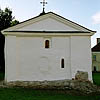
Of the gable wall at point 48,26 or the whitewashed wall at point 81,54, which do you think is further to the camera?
the gable wall at point 48,26

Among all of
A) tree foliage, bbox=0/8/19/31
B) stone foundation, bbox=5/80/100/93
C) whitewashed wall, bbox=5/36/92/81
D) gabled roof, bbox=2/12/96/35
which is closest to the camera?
stone foundation, bbox=5/80/100/93

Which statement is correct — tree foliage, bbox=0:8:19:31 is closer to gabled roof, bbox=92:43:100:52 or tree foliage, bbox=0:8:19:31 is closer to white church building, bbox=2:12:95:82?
white church building, bbox=2:12:95:82

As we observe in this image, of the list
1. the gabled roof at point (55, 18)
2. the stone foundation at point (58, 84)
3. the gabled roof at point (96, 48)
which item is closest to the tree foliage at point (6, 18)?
the gabled roof at point (55, 18)

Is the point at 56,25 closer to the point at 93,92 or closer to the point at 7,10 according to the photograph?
the point at 93,92

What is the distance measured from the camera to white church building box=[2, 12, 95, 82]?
16.7 meters

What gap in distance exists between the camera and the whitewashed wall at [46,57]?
16.7 metres

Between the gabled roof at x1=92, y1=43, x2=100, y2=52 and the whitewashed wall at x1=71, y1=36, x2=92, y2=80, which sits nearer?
the whitewashed wall at x1=71, y1=36, x2=92, y2=80

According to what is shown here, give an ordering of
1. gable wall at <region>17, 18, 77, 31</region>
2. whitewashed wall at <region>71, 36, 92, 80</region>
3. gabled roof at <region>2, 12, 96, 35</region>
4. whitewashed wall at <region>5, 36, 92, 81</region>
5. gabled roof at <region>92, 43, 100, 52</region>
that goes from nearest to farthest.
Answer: whitewashed wall at <region>5, 36, 92, 81</region> < whitewashed wall at <region>71, 36, 92, 80</region> < gabled roof at <region>2, 12, 96, 35</region> < gable wall at <region>17, 18, 77, 31</region> < gabled roof at <region>92, 43, 100, 52</region>

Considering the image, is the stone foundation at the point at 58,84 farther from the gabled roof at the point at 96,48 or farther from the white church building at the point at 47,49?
the gabled roof at the point at 96,48

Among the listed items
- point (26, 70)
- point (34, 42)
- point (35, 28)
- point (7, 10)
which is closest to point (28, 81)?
point (26, 70)

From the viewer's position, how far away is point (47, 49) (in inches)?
672

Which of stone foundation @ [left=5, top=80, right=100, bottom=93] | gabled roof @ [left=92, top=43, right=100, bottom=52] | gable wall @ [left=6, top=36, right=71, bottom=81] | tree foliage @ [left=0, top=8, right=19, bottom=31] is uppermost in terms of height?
tree foliage @ [left=0, top=8, right=19, bottom=31]

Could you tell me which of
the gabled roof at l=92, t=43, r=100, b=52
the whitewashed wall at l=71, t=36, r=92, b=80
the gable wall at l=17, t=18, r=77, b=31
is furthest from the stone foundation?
the gabled roof at l=92, t=43, r=100, b=52

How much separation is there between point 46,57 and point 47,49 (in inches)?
25.8
